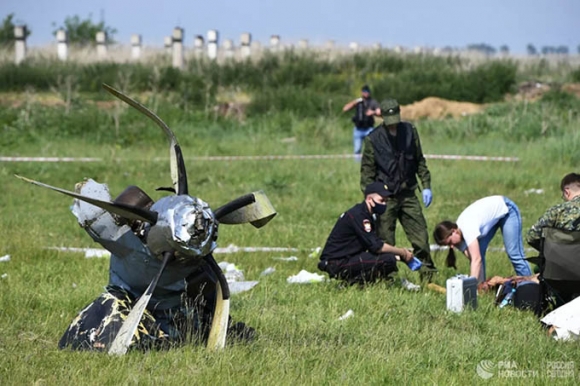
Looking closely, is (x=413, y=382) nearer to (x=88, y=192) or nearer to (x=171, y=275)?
(x=171, y=275)

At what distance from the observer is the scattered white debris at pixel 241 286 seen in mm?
9734

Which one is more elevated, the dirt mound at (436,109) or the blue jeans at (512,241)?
the blue jeans at (512,241)

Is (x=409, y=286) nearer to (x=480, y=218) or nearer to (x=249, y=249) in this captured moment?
(x=480, y=218)

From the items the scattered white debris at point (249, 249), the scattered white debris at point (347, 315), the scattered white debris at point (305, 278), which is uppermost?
the scattered white debris at point (347, 315)

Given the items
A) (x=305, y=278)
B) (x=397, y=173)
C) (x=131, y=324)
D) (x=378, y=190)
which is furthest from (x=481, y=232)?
(x=131, y=324)

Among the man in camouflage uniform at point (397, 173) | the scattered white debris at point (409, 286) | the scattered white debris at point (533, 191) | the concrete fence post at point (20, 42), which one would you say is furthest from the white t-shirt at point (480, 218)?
the concrete fence post at point (20, 42)

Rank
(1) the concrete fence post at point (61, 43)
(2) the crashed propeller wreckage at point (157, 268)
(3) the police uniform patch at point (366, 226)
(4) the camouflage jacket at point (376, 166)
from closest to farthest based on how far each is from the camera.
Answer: (2) the crashed propeller wreckage at point (157, 268), (3) the police uniform patch at point (366, 226), (4) the camouflage jacket at point (376, 166), (1) the concrete fence post at point (61, 43)

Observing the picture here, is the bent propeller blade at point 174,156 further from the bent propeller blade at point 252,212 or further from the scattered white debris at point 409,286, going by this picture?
the scattered white debris at point 409,286

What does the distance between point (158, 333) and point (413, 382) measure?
1902mm

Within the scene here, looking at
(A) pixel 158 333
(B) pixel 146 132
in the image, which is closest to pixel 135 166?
(B) pixel 146 132

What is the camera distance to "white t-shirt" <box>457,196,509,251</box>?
33.2ft

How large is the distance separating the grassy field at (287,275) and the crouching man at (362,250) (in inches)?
10.6

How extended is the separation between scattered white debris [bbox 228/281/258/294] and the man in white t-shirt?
1.94 metres

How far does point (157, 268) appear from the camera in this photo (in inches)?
269
